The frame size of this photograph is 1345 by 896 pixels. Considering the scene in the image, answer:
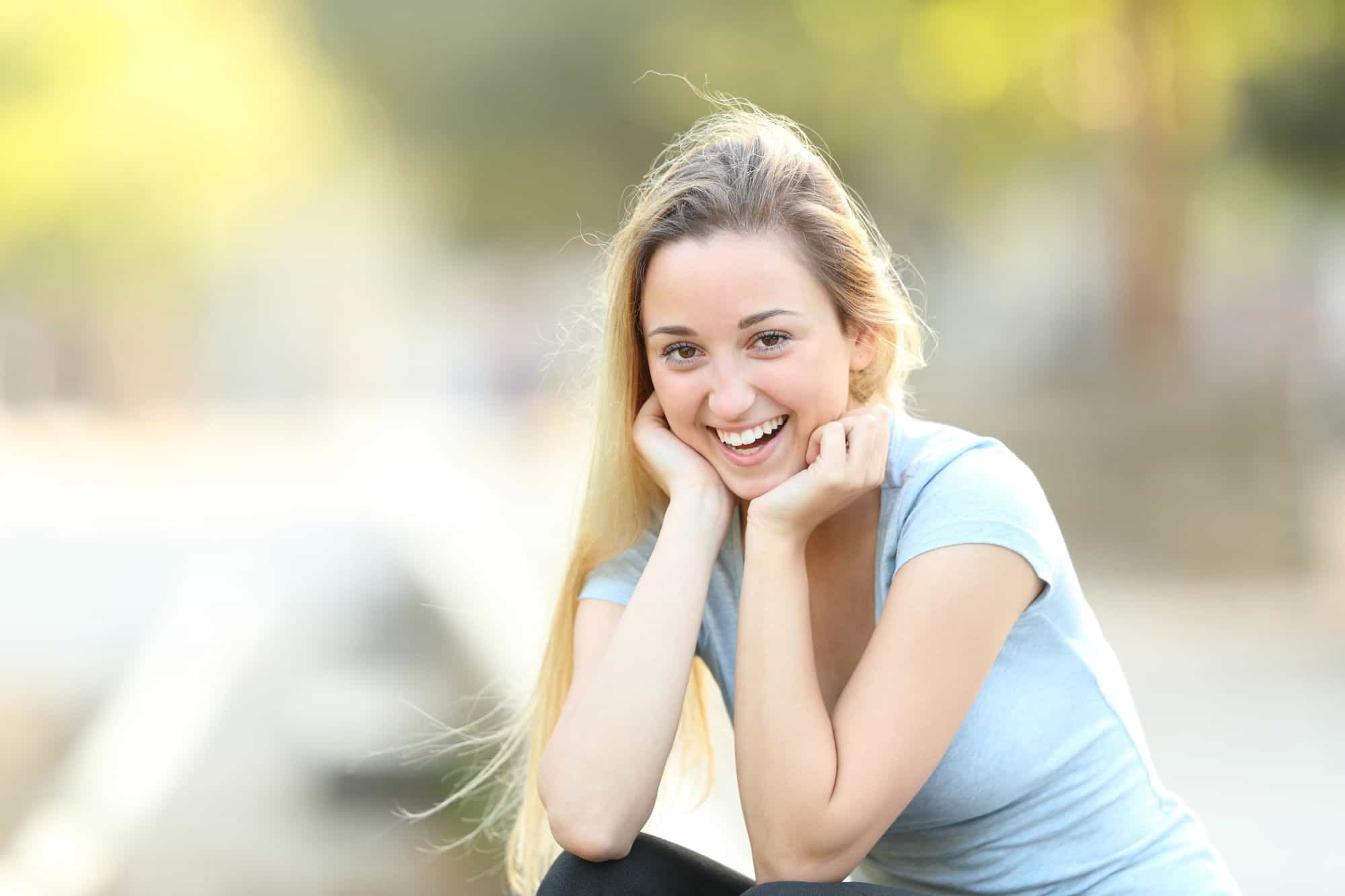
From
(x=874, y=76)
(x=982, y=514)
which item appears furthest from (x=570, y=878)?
(x=874, y=76)

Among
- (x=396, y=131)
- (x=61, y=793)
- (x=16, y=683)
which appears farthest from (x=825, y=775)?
(x=396, y=131)

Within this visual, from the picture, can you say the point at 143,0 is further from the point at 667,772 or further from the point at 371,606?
the point at 667,772

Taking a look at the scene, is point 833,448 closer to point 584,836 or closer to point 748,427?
point 748,427

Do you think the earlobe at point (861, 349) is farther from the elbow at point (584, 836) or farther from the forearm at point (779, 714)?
the elbow at point (584, 836)

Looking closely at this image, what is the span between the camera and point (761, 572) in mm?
2361

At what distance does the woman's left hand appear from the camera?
7.79 feet

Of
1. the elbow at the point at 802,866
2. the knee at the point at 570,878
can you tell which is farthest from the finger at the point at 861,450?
the knee at the point at 570,878

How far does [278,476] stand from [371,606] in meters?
8.25

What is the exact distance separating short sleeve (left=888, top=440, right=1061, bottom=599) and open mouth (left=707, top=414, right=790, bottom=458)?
27cm

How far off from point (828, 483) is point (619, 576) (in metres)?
0.47

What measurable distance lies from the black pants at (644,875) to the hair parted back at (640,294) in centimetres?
31

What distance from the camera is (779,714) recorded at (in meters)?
2.23

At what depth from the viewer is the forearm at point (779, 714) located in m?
2.19

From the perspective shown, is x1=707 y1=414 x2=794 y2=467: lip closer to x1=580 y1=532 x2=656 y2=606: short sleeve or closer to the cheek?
the cheek
